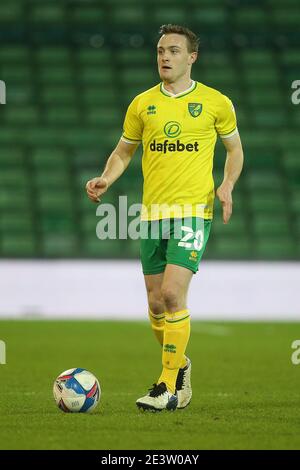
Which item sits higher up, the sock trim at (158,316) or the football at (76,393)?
the sock trim at (158,316)

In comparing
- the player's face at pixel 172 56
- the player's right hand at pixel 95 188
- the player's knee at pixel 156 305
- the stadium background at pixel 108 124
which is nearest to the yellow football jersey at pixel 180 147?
the player's face at pixel 172 56

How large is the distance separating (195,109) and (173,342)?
1.38 m

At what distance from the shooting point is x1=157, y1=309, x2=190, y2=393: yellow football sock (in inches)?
270

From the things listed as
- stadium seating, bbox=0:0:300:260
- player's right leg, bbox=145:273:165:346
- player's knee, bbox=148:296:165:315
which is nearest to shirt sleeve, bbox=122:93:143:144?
player's right leg, bbox=145:273:165:346

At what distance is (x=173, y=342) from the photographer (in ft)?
22.5

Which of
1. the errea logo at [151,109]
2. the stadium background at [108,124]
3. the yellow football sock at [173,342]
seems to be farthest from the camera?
the stadium background at [108,124]

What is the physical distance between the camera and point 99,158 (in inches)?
708

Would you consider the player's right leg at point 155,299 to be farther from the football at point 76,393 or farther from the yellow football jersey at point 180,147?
the football at point 76,393

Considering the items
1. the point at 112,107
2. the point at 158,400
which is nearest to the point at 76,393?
the point at 158,400

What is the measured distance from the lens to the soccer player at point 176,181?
6.88 metres

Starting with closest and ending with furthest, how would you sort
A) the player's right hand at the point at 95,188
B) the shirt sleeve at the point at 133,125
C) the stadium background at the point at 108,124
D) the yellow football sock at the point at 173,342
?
1. the yellow football sock at the point at 173,342
2. the player's right hand at the point at 95,188
3. the shirt sleeve at the point at 133,125
4. the stadium background at the point at 108,124

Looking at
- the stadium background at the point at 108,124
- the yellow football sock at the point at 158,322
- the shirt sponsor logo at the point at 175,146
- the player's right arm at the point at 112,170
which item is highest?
the shirt sponsor logo at the point at 175,146

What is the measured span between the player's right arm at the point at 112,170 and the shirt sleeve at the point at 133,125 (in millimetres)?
47

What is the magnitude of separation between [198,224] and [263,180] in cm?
1159
